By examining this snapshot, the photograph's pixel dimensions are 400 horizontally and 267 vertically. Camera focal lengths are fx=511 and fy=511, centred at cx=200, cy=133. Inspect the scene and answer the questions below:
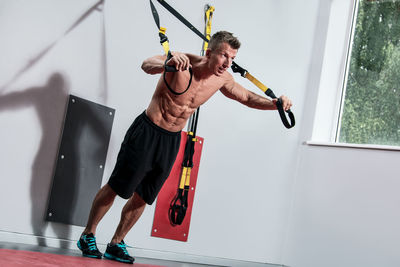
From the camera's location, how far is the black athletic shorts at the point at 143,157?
2.76 metres

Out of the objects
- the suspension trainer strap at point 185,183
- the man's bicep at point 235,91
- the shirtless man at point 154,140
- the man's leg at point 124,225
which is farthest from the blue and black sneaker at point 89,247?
the man's bicep at point 235,91

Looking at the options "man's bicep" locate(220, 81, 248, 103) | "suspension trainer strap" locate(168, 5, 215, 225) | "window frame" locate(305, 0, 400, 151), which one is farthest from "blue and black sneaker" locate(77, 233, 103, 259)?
"window frame" locate(305, 0, 400, 151)

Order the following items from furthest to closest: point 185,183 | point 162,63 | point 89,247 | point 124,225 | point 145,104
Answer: point 185,183, point 145,104, point 124,225, point 89,247, point 162,63

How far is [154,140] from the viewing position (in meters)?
2.79

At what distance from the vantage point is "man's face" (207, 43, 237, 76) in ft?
8.75

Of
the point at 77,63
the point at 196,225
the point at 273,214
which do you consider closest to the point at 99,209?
the point at 77,63

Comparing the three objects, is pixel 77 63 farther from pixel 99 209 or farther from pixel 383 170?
pixel 383 170

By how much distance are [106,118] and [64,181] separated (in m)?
0.48

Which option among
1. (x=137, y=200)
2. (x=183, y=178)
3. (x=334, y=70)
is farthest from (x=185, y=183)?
(x=334, y=70)

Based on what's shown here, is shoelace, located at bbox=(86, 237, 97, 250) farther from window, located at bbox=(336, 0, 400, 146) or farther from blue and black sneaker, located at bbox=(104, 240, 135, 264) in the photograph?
window, located at bbox=(336, 0, 400, 146)

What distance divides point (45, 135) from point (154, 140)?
0.65 metres

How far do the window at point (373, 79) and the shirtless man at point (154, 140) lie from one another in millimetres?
1638

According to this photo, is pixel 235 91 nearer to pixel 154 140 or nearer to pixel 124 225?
pixel 154 140

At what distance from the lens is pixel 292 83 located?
441 cm
